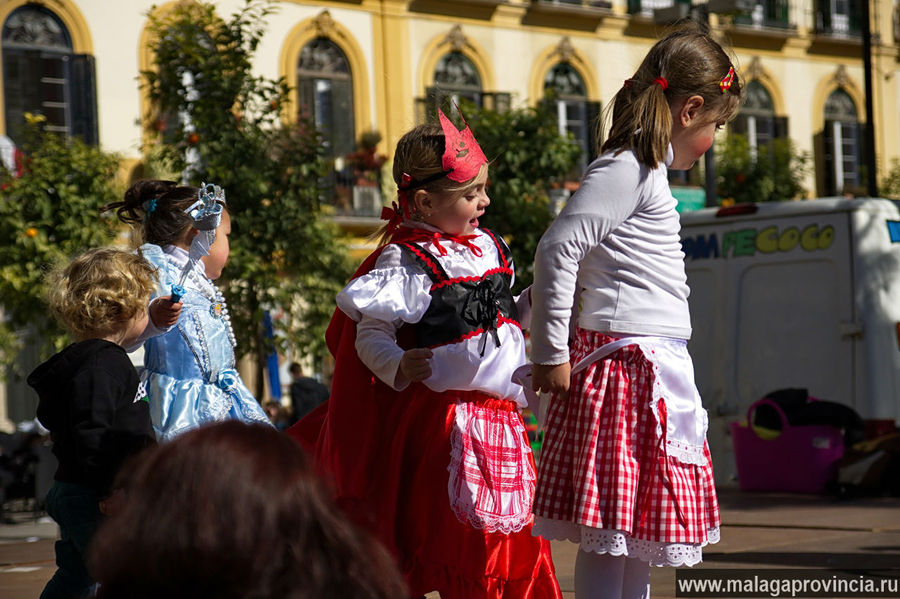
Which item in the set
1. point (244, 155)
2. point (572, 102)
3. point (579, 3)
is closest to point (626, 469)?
point (244, 155)

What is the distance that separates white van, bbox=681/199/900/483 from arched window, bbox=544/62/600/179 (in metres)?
15.7

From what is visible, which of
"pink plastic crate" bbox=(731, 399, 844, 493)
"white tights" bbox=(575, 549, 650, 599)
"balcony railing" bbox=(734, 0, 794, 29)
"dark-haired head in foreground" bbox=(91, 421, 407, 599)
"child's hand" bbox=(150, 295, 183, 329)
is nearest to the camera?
"dark-haired head in foreground" bbox=(91, 421, 407, 599)

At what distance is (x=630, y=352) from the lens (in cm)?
372

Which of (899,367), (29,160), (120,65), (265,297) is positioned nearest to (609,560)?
(899,367)

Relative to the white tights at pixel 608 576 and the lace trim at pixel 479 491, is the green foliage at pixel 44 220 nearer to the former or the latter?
the lace trim at pixel 479 491

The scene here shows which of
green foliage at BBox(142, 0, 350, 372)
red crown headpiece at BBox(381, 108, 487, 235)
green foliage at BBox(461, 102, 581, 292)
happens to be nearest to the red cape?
red crown headpiece at BBox(381, 108, 487, 235)

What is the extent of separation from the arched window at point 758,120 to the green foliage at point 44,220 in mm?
16223

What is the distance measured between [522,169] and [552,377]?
50.1ft

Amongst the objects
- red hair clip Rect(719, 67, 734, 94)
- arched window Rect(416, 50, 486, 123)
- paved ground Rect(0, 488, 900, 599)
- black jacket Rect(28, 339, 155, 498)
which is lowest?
paved ground Rect(0, 488, 900, 599)

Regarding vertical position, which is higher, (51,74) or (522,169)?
(51,74)

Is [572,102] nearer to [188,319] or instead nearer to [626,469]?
[188,319]

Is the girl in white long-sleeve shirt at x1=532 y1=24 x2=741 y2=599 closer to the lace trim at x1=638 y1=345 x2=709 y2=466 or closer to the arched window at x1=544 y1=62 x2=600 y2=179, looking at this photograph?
the lace trim at x1=638 y1=345 x2=709 y2=466

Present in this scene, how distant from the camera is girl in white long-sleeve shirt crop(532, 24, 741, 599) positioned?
3.61 meters

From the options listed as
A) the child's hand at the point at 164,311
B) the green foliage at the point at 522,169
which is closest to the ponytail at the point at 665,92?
the child's hand at the point at 164,311
